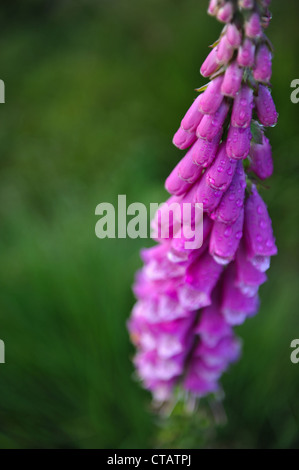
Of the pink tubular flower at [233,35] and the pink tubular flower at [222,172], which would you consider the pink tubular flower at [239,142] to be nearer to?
the pink tubular flower at [222,172]

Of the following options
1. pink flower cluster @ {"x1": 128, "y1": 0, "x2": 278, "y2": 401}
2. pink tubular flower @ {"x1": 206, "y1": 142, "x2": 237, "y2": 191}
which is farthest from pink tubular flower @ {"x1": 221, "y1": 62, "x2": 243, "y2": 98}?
pink tubular flower @ {"x1": 206, "y1": 142, "x2": 237, "y2": 191}

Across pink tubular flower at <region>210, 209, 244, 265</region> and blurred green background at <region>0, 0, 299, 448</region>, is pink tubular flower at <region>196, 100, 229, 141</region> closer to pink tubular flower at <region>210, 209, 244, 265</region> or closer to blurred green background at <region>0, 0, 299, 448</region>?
pink tubular flower at <region>210, 209, 244, 265</region>

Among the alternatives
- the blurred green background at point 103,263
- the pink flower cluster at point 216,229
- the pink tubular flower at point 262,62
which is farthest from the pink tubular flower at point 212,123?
the blurred green background at point 103,263

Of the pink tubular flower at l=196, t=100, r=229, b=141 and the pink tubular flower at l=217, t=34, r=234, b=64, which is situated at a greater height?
the pink tubular flower at l=217, t=34, r=234, b=64

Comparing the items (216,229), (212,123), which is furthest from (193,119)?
(216,229)

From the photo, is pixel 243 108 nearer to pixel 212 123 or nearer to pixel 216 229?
pixel 212 123

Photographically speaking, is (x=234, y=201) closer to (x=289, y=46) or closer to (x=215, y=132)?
(x=215, y=132)

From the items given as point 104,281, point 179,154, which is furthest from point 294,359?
point 179,154
